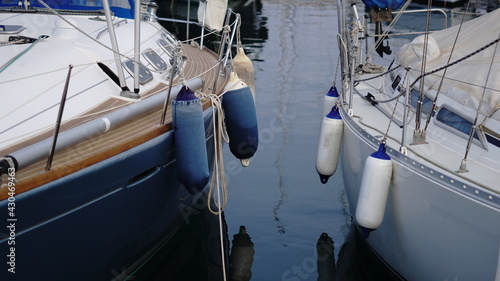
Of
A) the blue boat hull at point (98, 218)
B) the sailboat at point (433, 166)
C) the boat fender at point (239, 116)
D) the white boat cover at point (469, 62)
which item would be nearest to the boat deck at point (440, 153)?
the sailboat at point (433, 166)

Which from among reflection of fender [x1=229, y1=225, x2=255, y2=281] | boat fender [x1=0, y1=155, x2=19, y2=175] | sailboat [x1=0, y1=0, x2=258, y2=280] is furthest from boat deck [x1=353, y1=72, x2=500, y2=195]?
boat fender [x1=0, y1=155, x2=19, y2=175]

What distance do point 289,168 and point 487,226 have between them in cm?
378

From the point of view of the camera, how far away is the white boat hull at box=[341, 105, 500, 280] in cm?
378

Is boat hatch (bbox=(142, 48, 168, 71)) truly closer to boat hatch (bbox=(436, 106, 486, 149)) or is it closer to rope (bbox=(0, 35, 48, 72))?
rope (bbox=(0, 35, 48, 72))

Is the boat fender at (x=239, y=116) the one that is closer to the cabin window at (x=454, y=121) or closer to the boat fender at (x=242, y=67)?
the boat fender at (x=242, y=67)

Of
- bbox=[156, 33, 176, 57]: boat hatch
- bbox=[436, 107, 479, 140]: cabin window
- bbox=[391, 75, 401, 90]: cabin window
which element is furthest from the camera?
bbox=[156, 33, 176, 57]: boat hatch

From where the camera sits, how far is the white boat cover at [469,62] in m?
4.55

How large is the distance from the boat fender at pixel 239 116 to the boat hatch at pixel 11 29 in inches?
68.9

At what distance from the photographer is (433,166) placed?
164 inches

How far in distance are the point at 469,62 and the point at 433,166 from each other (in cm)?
130

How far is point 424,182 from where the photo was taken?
414 centimetres

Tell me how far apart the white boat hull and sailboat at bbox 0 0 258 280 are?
1.28 m

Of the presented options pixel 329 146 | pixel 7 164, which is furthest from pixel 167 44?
pixel 7 164

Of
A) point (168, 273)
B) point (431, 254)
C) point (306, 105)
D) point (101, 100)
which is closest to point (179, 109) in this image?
point (101, 100)
